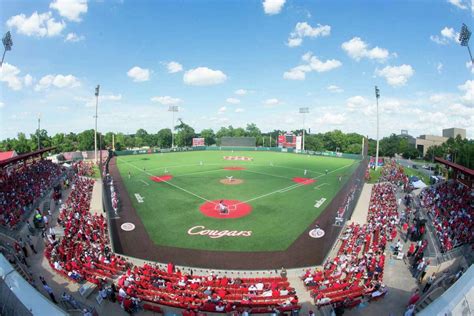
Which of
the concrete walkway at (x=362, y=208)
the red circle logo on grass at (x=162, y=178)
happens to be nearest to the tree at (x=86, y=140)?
the red circle logo on grass at (x=162, y=178)

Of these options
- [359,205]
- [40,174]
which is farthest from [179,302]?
[40,174]

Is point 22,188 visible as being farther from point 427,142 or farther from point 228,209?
point 427,142

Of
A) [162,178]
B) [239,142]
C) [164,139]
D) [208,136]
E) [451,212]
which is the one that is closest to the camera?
[451,212]

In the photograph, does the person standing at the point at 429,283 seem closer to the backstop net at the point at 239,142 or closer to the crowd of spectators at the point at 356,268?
the crowd of spectators at the point at 356,268

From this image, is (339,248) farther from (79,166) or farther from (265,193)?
(79,166)

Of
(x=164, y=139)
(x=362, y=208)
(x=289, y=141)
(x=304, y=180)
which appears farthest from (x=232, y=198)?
(x=164, y=139)

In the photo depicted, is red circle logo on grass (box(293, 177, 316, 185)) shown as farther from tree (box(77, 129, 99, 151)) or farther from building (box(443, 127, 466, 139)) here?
building (box(443, 127, 466, 139))

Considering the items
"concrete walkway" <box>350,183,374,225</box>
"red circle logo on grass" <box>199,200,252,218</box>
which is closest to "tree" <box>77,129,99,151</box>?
"red circle logo on grass" <box>199,200,252,218</box>
